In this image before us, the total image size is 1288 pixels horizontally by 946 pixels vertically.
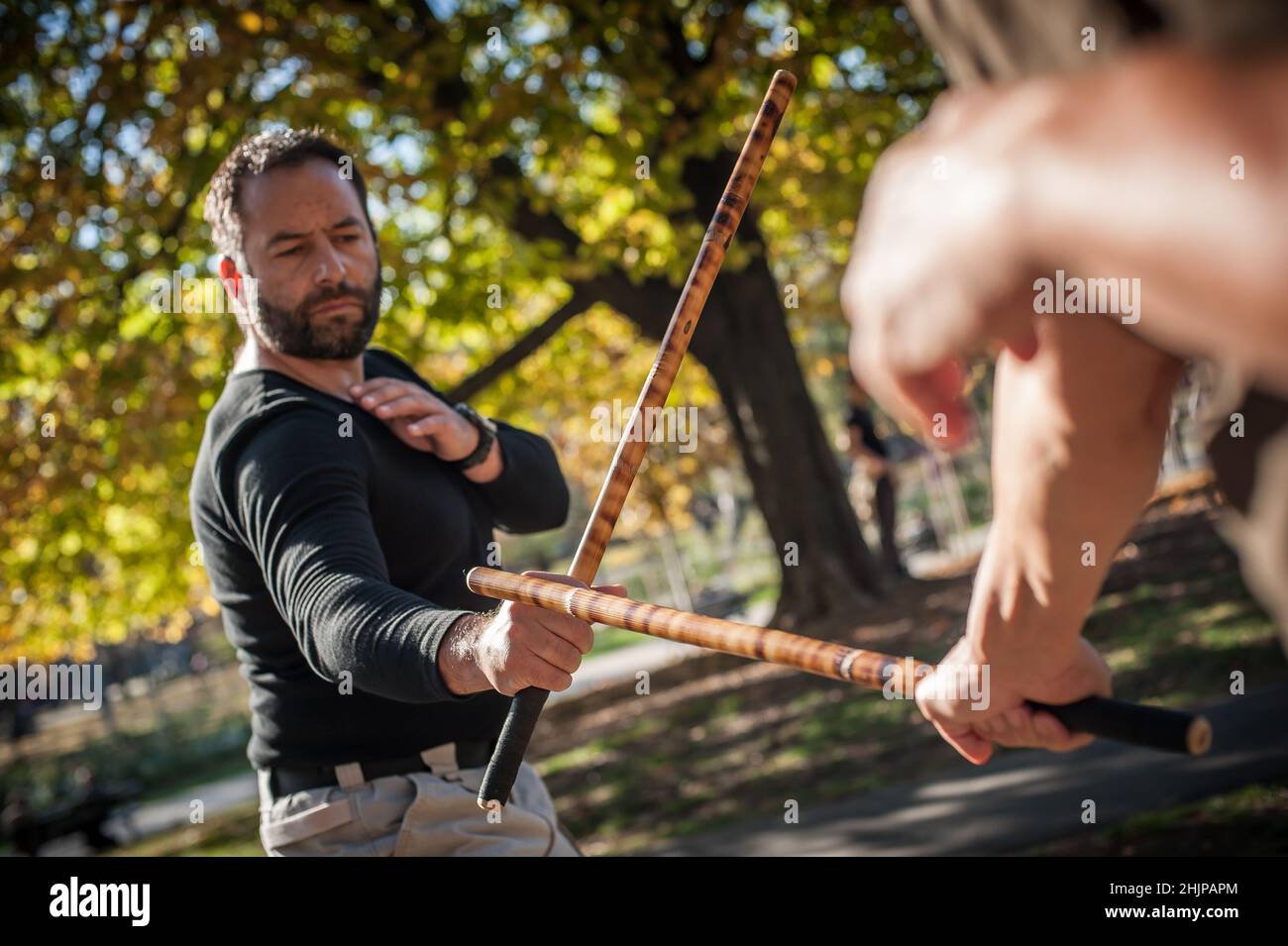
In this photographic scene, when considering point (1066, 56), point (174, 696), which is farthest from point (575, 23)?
point (174, 696)

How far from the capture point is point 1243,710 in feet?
22.1

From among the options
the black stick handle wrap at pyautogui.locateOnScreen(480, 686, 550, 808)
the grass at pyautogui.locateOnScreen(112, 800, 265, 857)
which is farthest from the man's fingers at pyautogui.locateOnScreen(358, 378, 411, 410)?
the grass at pyautogui.locateOnScreen(112, 800, 265, 857)

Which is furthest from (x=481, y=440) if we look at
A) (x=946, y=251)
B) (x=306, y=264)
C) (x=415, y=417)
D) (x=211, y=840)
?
(x=211, y=840)

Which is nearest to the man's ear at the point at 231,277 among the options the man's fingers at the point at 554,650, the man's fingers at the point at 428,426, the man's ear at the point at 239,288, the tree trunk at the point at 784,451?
the man's ear at the point at 239,288

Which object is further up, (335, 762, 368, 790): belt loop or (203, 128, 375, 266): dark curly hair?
(203, 128, 375, 266): dark curly hair

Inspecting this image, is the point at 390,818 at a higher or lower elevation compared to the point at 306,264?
lower

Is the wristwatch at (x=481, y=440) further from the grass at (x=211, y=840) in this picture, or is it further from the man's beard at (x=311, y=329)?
the grass at (x=211, y=840)

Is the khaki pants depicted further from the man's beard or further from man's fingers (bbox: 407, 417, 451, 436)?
the man's beard

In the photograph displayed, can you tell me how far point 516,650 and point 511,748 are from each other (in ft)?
0.66

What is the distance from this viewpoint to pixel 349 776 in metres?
2.67

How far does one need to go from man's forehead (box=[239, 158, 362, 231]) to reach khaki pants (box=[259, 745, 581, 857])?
126 cm

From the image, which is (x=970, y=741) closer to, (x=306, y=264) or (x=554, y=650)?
(x=554, y=650)

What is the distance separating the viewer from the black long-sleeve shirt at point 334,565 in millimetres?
2197

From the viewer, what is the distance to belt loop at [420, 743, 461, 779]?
2750 mm
